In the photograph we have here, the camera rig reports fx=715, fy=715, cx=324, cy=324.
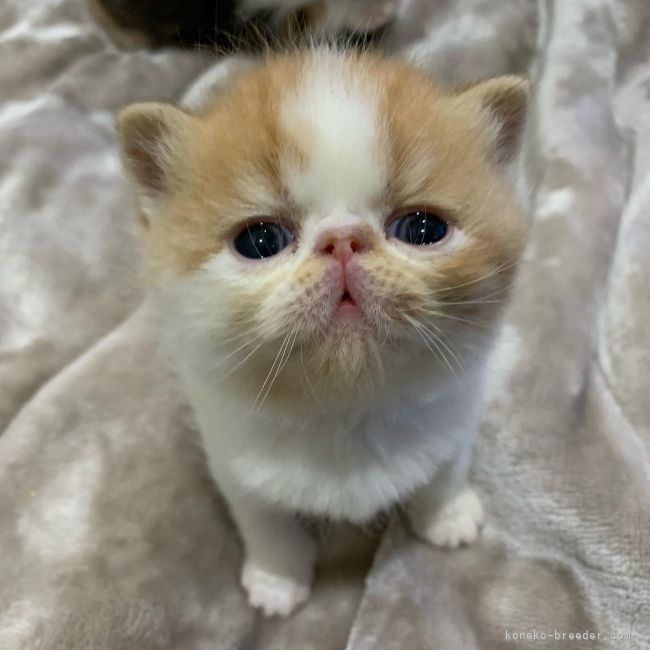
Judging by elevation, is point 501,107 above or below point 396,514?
above

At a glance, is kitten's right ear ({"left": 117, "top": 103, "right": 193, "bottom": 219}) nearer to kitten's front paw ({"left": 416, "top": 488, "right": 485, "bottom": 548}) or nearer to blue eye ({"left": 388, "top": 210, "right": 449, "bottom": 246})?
blue eye ({"left": 388, "top": 210, "right": 449, "bottom": 246})

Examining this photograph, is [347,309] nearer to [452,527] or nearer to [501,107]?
[501,107]

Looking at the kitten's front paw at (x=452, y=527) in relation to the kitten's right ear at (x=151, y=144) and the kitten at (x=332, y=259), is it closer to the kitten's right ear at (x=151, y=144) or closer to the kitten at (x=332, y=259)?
the kitten at (x=332, y=259)

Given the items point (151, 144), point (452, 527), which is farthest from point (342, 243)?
point (452, 527)

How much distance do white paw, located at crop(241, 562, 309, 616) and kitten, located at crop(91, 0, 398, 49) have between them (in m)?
1.08

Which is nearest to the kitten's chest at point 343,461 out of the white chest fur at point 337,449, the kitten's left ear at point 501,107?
the white chest fur at point 337,449

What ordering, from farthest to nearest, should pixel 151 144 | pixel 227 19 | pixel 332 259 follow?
pixel 227 19
pixel 151 144
pixel 332 259

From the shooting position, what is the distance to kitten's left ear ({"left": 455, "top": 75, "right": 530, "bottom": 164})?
801 millimetres

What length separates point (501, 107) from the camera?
2.70ft

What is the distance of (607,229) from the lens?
1.30 metres

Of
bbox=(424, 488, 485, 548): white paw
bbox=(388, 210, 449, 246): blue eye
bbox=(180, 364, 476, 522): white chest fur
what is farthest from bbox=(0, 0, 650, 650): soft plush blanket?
bbox=(388, 210, 449, 246): blue eye

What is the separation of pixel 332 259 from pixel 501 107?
325 mm

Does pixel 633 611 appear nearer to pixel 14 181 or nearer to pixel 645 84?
pixel 645 84

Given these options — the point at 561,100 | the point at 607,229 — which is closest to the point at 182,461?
the point at 607,229
